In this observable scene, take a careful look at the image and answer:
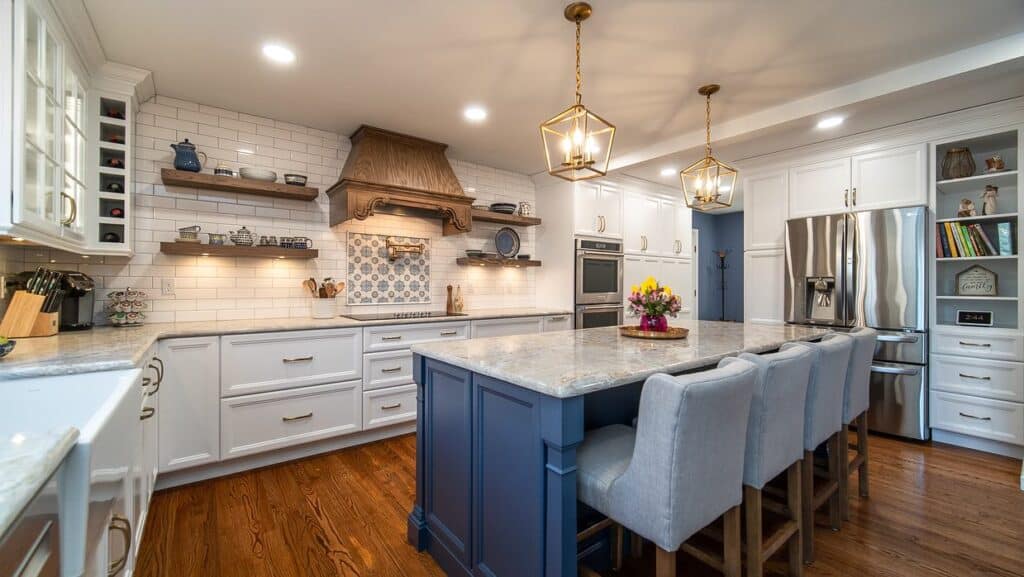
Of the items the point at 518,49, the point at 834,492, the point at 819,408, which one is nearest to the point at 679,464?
the point at 819,408

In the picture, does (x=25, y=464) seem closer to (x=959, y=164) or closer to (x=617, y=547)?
(x=617, y=547)

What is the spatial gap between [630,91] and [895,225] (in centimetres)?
232

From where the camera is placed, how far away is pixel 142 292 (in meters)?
2.91

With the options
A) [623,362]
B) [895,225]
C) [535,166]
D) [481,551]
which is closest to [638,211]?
[535,166]

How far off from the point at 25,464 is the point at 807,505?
2447mm

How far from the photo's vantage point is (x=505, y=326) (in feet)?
13.0

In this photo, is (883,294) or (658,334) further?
(883,294)

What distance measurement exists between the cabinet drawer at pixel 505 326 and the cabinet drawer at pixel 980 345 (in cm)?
309

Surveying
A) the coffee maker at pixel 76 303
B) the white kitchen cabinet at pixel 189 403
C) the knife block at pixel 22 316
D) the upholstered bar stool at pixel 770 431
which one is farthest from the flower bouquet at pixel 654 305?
the coffee maker at pixel 76 303

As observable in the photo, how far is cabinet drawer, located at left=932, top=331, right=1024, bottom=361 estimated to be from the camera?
9.75ft

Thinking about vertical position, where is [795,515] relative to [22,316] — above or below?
below

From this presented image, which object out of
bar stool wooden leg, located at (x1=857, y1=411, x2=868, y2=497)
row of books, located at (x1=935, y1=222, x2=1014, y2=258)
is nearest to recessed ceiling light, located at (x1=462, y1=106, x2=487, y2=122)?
bar stool wooden leg, located at (x1=857, y1=411, x2=868, y2=497)

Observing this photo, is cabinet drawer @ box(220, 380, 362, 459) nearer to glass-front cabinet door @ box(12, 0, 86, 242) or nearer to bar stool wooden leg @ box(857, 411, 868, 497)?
glass-front cabinet door @ box(12, 0, 86, 242)

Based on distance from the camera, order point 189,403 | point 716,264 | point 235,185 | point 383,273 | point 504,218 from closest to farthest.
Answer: point 189,403 → point 235,185 → point 383,273 → point 504,218 → point 716,264
